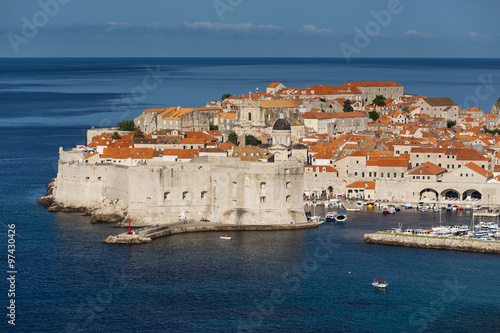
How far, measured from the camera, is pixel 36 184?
54000 millimetres

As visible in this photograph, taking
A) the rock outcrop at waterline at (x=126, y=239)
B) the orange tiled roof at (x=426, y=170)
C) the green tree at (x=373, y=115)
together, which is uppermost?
the green tree at (x=373, y=115)

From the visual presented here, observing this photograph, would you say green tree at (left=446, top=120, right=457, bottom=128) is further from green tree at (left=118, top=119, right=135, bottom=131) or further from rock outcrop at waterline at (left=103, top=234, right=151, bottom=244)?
rock outcrop at waterline at (left=103, top=234, right=151, bottom=244)

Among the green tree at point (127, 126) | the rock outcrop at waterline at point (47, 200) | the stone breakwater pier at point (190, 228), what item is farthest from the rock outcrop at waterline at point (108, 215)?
the green tree at point (127, 126)

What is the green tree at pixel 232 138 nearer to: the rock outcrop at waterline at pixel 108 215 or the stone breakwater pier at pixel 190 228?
the rock outcrop at waterline at pixel 108 215

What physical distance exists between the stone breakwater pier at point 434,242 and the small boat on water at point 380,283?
246 inches

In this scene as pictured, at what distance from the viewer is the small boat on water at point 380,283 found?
104ft

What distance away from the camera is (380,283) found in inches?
1254

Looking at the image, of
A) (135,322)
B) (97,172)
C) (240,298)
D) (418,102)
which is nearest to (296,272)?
(240,298)

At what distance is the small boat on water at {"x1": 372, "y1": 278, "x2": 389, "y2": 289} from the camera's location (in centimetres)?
3169

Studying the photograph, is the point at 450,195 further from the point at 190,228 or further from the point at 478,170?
the point at 190,228

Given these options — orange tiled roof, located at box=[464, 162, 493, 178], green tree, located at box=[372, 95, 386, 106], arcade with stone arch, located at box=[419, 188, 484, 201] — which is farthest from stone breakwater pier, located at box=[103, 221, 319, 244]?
green tree, located at box=[372, 95, 386, 106]

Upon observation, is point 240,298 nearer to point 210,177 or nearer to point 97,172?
point 210,177

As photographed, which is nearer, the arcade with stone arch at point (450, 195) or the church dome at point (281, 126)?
the arcade with stone arch at point (450, 195)

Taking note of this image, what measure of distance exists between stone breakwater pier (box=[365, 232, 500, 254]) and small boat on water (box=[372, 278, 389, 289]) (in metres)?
6.24
